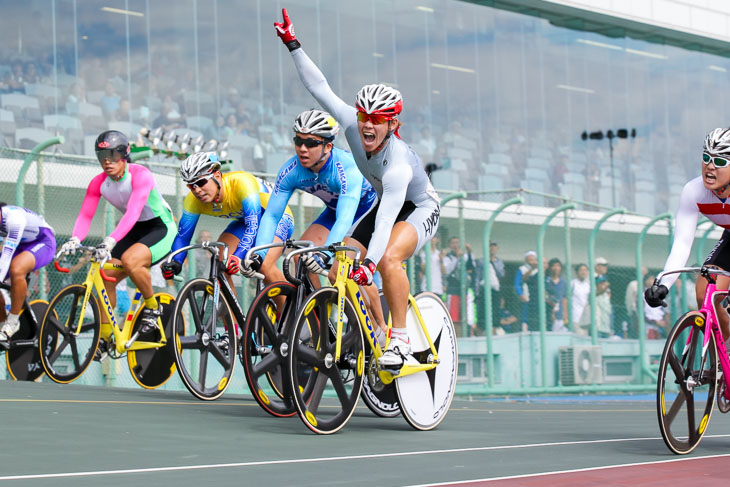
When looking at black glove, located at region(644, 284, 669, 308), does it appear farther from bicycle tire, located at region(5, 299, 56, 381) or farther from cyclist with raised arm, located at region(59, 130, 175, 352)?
bicycle tire, located at region(5, 299, 56, 381)

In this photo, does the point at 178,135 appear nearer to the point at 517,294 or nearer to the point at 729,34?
the point at 517,294

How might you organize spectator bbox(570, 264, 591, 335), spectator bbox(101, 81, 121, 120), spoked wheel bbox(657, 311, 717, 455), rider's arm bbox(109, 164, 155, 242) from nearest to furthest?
spoked wheel bbox(657, 311, 717, 455) → rider's arm bbox(109, 164, 155, 242) → spectator bbox(570, 264, 591, 335) → spectator bbox(101, 81, 121, 120)

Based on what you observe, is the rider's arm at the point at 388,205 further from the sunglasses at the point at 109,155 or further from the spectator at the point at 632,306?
the spectator at the point at 632,306

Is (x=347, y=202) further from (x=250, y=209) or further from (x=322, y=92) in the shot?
(x=250, y=209)

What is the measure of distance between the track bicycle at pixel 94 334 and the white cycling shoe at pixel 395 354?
9.74ft

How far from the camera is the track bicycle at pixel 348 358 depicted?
5.96 m

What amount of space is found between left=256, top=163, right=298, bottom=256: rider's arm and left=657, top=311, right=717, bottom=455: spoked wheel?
2.59 metres

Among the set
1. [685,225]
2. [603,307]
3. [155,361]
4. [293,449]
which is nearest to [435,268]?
[603,307]

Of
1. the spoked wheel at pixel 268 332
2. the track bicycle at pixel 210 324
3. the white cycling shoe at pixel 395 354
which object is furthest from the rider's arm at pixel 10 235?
the white cycling shoe at pixel 395 354

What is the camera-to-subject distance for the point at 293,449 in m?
5.42

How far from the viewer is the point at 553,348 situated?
14094mm

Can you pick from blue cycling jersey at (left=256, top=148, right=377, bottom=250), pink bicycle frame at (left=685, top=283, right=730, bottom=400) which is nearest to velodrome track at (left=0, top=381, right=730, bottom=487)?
pink bicycle frame at (left=685, top=283, right=730, bottom=400)

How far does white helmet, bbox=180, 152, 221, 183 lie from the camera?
26.3 ft

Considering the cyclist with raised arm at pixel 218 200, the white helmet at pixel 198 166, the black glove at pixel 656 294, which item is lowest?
the black glove at pixel 656 294
